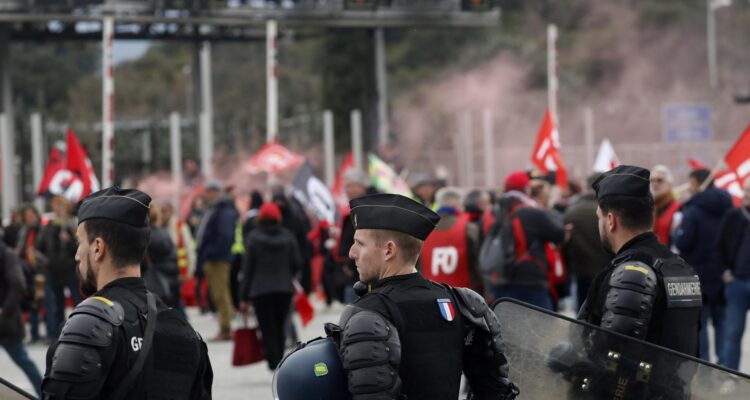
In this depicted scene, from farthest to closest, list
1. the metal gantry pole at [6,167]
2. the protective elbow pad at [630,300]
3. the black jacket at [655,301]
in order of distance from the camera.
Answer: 1. the metal gantry pole at [6,167]
2. the black jacket at [655,301]
3. the protective elbow pad at [630,300]

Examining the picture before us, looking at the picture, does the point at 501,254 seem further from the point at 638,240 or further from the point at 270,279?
the point at 638,240

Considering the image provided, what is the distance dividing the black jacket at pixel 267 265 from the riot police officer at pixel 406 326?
798 cm

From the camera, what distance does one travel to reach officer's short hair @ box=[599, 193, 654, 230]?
5324 millimetres

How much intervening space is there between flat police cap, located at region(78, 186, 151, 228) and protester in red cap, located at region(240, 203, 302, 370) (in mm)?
8008

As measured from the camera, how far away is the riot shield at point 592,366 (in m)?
4.43

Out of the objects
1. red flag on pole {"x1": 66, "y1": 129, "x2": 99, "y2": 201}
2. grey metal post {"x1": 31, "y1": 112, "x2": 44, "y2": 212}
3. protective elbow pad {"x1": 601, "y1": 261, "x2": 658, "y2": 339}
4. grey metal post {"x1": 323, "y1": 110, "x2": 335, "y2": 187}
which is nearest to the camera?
protective elbow pad {"x1": 601, "y1": 261, "x2": 658, "y2": 339}

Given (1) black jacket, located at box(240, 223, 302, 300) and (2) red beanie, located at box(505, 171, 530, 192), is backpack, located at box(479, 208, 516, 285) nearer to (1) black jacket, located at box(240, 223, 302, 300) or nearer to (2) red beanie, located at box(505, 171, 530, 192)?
(2) red beanie, located at box(505, 171, 530, 192)

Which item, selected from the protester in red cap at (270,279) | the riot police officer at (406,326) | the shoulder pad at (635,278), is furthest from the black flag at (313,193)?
the riot police officer at (406,326)

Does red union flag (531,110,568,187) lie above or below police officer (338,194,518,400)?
below

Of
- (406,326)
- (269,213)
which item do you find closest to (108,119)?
(269,213)

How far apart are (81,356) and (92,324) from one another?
0.32 feet

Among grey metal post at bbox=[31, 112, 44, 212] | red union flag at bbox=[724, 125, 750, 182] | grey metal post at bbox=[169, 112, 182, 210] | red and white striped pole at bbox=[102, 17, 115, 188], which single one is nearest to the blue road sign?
grey metal post at bbox=[169, 112, 182, 210]

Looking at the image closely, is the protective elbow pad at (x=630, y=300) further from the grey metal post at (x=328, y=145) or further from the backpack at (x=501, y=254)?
the grey metal post at (x=328, y=145)

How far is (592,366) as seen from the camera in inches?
183
